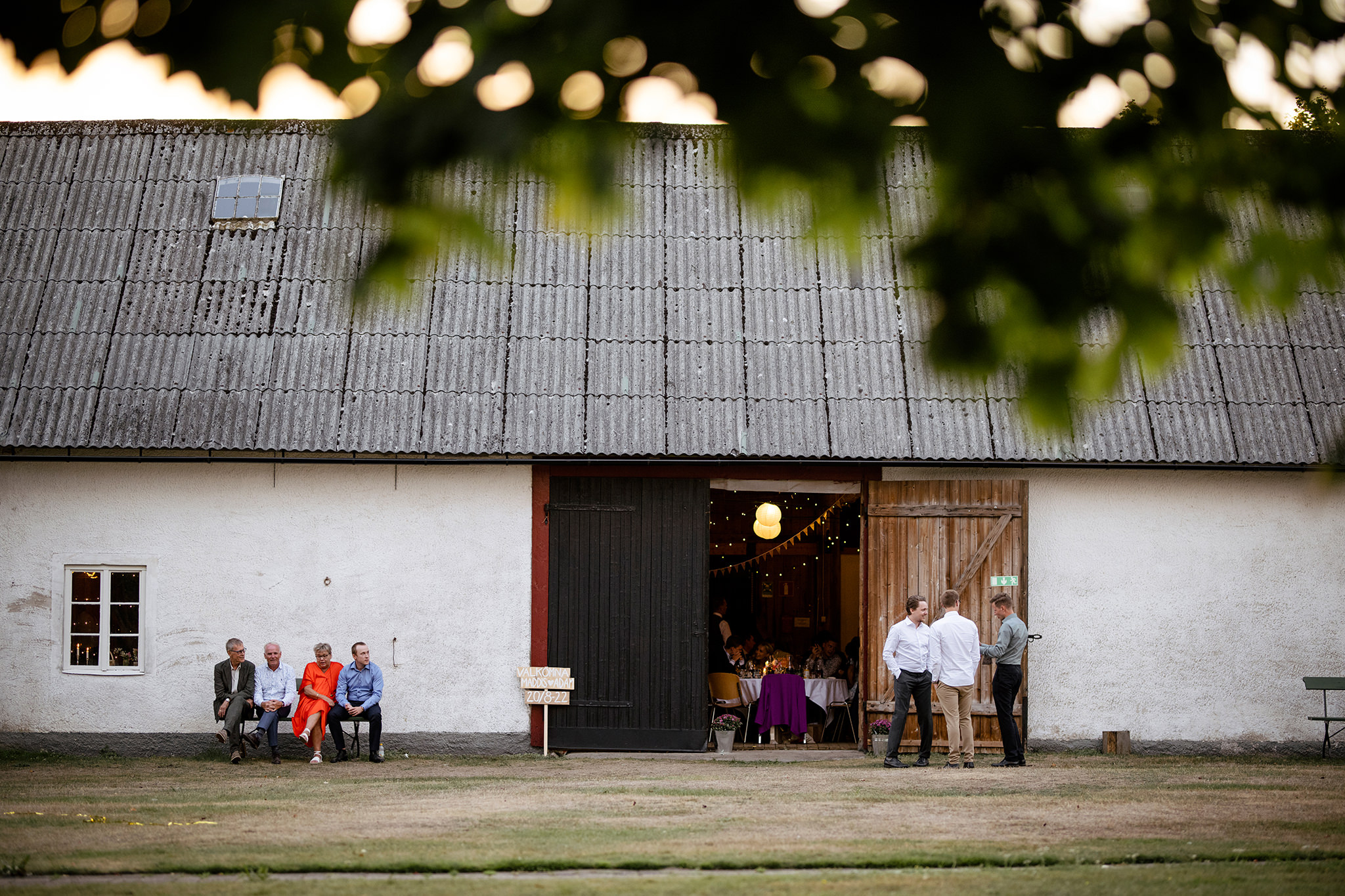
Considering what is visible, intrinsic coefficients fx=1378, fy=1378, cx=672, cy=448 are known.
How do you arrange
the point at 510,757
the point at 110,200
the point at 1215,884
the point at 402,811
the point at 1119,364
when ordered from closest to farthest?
the point at 1119,364 → the point at 1215,884 → the point at 402,811 → the point at 510,757 → the point at 110,200

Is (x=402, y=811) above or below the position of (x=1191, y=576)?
below

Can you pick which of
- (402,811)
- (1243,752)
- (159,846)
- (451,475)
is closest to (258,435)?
(451,475)

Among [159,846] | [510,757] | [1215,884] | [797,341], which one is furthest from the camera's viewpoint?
[797,341]

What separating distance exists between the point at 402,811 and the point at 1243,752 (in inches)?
328

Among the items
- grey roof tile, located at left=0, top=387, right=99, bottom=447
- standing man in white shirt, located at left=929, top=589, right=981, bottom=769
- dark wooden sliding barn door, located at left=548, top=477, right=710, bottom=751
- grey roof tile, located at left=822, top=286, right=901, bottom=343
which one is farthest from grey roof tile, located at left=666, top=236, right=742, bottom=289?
grey roof tile, located at left=0, top=387, right=99, bottom=447

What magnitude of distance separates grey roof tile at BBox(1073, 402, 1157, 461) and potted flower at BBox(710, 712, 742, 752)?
167 inches

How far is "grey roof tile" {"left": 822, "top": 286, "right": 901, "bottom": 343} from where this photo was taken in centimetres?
1395

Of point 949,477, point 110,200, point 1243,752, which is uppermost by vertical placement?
point 110,200

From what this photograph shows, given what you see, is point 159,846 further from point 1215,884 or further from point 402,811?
point 1215,884

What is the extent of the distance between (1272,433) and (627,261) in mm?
6640

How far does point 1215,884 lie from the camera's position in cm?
664

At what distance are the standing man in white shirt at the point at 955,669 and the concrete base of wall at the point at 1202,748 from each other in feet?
3.64

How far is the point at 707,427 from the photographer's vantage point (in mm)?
13141

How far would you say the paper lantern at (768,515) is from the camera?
55.5ft
